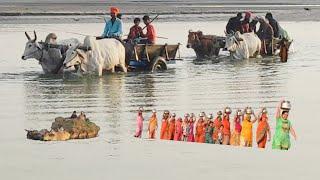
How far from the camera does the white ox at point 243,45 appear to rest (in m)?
30.9

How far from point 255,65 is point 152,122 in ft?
48.6

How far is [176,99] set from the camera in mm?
20391

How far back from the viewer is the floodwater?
13.3 metres

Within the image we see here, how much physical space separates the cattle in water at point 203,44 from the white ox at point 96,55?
666cm

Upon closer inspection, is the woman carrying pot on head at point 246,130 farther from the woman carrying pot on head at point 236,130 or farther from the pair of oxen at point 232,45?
the pair of oxen at point 232,45

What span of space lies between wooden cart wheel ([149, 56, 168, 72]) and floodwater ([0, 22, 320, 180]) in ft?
0.67

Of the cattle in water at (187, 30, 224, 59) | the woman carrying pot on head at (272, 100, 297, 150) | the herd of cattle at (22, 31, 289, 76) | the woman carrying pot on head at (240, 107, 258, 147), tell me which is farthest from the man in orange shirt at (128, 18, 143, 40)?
the woman carrying pot on head at (272, 100, 297, 150)

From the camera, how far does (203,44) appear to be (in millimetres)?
32344

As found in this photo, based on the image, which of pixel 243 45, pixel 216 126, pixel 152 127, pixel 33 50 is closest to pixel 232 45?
pixel 243 45

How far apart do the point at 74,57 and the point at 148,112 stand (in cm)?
644

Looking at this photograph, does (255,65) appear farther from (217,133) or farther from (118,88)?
(217,133)

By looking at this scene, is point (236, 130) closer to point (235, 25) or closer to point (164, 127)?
point (164, 127)

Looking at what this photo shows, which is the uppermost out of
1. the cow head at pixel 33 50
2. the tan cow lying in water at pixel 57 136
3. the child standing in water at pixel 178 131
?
the cow head at pixel 33 50

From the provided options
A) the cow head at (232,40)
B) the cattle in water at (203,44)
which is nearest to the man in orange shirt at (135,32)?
the cow head at (232,40)
